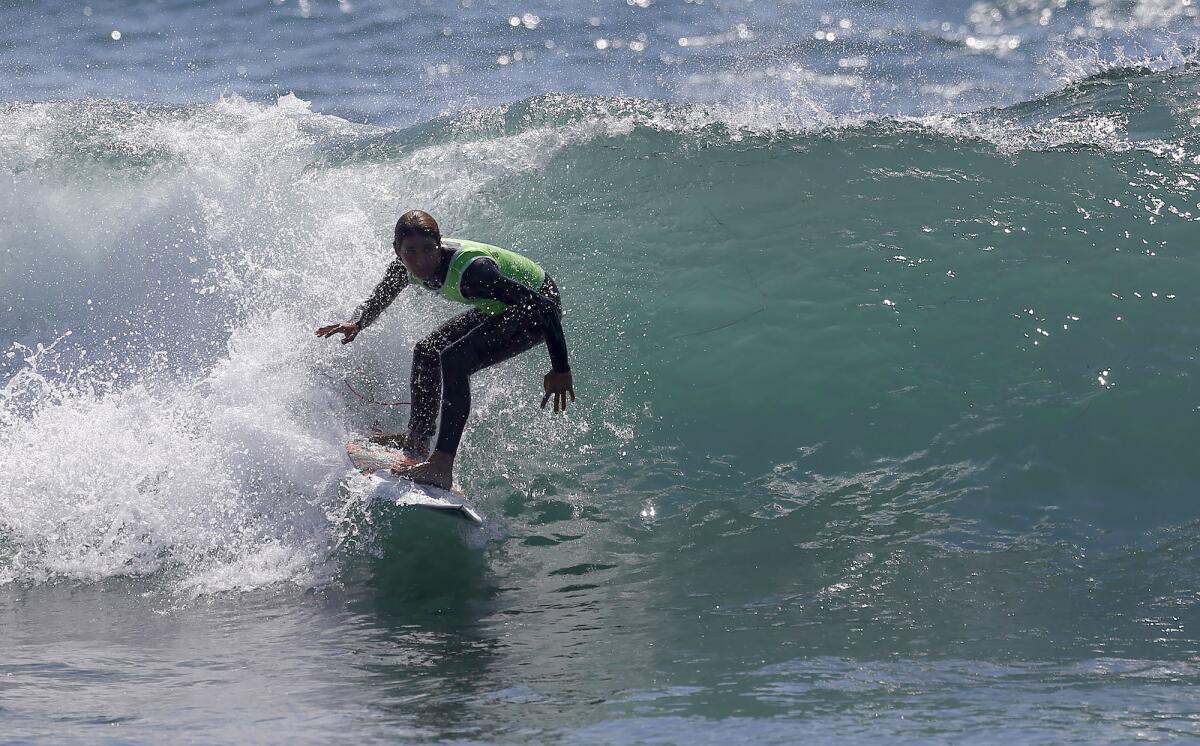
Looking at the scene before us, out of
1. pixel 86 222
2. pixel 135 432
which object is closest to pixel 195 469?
pixel 135 432

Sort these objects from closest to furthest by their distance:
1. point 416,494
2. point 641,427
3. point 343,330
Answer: point 416,494 < point 343,330 < point 641,427

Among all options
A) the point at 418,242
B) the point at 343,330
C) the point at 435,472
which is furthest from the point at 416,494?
the point at 418,242

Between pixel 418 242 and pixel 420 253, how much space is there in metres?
0.06

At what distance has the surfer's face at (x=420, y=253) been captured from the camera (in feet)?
17.8

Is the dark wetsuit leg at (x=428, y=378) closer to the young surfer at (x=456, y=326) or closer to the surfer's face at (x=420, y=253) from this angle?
the young surfer at (x=456, y=326)

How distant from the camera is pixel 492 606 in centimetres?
509

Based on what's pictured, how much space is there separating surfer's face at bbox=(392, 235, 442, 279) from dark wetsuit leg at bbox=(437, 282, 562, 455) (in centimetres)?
47

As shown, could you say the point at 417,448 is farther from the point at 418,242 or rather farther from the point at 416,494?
the point at 418,242

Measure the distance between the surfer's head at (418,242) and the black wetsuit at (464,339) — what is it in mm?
164

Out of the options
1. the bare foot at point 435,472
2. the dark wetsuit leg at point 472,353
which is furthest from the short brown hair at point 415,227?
the bare foot at point 435,472

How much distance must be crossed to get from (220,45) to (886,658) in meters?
16.2

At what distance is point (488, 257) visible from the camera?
5.68 metres

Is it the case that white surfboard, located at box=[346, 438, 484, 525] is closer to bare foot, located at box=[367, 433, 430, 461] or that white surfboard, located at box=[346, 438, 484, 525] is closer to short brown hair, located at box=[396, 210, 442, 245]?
bare foot, located at box=[367, 433, 430, 461]

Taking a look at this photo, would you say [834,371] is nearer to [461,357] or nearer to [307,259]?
[461,357]
